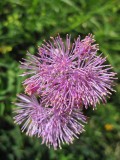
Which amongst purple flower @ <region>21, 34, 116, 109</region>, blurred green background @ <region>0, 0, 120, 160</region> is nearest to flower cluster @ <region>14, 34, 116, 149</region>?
purple flower @ <region>21, 34, 116, 109</region>

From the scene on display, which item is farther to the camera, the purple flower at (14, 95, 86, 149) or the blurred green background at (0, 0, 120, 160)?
the blurred green background at (0, 0, 120, 160)

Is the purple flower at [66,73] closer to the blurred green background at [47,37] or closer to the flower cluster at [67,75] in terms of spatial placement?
the flower cluster at [67,75]

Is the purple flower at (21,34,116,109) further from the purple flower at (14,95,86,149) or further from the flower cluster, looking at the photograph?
the purple flower at (14,95,86,149)

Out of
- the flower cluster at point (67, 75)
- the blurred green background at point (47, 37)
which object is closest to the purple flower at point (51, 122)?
the flower cluster at point (67, 75)

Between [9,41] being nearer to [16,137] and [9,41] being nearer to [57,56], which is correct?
[16,137]

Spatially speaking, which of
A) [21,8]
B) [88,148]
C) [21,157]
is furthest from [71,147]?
[21,8]

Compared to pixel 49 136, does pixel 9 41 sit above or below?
above
